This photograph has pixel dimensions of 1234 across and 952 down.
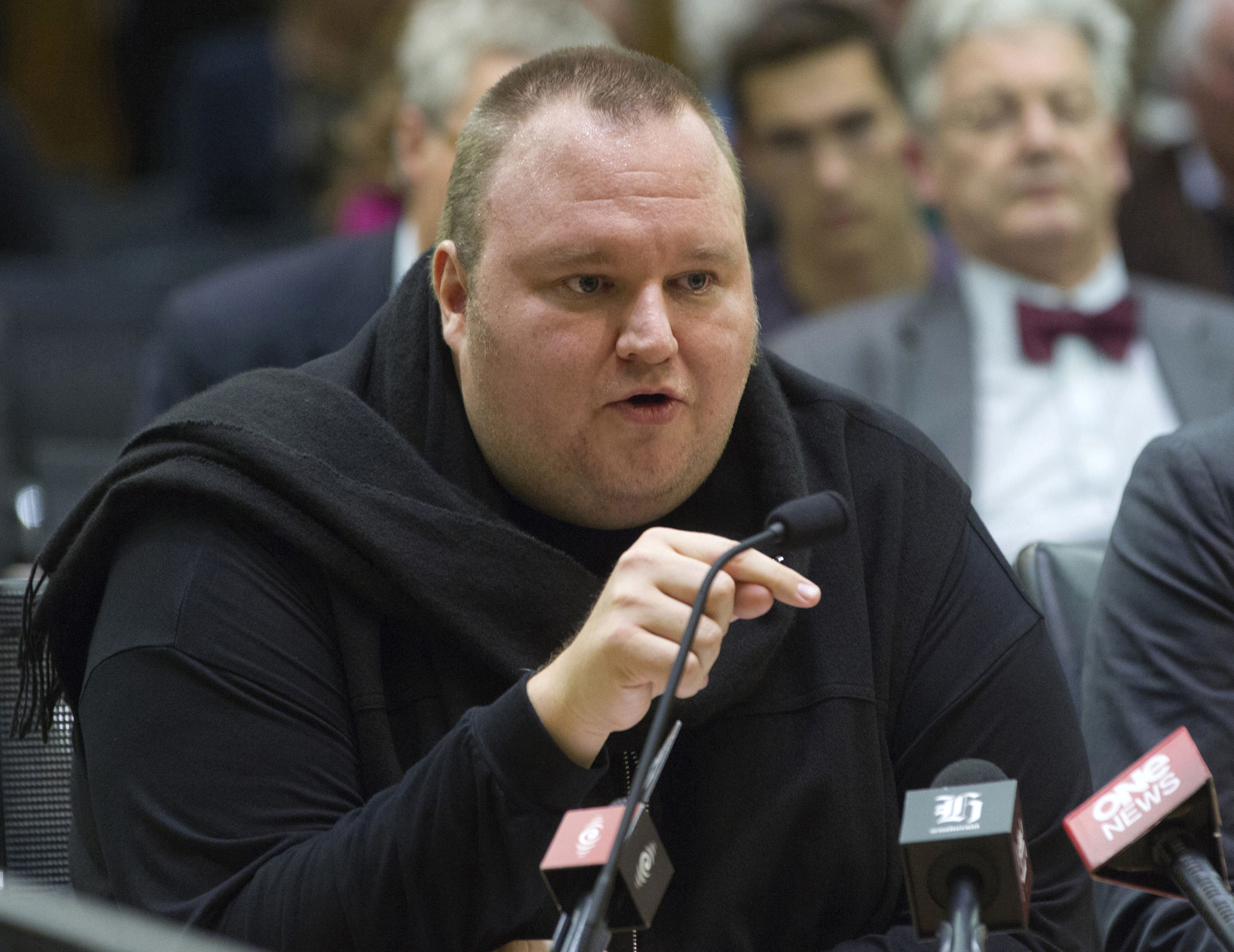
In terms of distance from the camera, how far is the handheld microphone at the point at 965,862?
131 cm

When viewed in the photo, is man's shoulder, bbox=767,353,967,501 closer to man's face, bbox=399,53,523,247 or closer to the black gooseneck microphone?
the black gooseneck microphone

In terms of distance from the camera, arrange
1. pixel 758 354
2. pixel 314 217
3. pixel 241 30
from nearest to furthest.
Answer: pixel 758 354 → pixel 314 217 → pixel 241 30

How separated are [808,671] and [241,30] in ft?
15.9

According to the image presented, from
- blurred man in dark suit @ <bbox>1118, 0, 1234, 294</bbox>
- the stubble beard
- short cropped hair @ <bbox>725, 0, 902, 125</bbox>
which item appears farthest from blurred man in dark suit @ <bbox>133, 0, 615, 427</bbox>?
the stubble beard

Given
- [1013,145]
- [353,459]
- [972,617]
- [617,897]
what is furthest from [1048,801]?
[1013,145]

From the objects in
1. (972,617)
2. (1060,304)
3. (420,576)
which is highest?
(420,576)

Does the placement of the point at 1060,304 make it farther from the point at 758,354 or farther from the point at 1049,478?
the point at 758,354

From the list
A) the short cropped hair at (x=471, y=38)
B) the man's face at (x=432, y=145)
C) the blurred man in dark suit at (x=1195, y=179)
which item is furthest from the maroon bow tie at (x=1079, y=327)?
the man's face at (x=432, y=145)

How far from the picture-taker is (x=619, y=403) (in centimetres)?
172

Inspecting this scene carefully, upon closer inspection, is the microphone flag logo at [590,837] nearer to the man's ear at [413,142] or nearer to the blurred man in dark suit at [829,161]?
the man's ear at [413,142]

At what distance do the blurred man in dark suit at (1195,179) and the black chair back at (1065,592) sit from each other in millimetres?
2229

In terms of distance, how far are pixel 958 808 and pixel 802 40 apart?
2958 mm

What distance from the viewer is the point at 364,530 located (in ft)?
5.52

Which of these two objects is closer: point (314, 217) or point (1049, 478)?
point (1049, 478)
